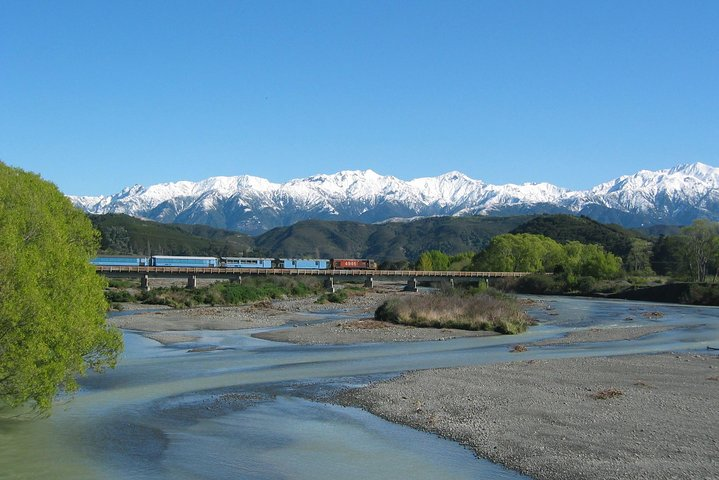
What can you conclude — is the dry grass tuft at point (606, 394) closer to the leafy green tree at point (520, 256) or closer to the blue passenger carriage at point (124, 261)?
the blue passenger carriage at point (124, 261)

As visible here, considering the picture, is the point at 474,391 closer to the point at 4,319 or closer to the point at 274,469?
the point at 274,469

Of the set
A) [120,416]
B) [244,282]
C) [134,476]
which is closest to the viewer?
[134,476]

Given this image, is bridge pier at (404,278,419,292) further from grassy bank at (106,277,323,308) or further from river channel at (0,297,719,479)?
river channel at (0,297,719,479)

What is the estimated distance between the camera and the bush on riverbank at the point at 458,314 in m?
64.2

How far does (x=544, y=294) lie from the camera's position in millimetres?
149375

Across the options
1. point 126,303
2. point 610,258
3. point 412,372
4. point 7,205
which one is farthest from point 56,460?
point 610,258

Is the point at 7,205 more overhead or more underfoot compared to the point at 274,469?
more overhead

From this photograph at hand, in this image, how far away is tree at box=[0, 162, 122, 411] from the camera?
71.8ft

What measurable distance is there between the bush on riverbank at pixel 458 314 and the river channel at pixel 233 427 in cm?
1689

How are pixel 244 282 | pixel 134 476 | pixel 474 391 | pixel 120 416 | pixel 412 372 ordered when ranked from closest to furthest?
pixel 134 476 < pixel 120 416 < pixel 474 391 < pixel 412 372 < pixel 244 282

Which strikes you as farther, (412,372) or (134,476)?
(412,372)

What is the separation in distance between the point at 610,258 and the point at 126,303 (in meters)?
108

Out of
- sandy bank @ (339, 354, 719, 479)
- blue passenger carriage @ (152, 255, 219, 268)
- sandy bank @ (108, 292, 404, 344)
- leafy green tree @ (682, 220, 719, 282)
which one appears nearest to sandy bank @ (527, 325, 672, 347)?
sandy bank @ (339, 354, 719, 479)

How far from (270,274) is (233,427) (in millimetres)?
120135
